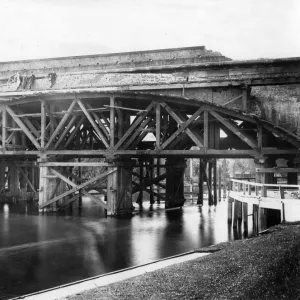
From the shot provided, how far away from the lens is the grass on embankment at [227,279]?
8156 mm

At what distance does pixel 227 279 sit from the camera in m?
9.23

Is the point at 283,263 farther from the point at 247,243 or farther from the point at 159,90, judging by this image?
the point at 159,90

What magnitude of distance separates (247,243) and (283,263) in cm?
368

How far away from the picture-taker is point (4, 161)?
3002 centimetres

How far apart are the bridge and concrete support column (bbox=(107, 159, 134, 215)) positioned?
52mm

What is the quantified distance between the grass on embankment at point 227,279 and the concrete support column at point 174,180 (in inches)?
634

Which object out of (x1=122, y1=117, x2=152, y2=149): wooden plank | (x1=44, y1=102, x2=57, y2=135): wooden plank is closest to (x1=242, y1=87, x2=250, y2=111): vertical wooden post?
(x1=122, y1=117, x2=152, y2=149): wooden plank

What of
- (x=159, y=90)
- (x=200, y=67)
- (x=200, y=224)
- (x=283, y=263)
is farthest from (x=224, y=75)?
(x=283, y=263)

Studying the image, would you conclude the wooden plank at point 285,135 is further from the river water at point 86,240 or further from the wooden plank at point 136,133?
the wooden plank at point 136,133

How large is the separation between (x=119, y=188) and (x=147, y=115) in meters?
4.46

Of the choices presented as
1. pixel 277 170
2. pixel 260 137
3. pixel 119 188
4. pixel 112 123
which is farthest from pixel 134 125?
pixel 277 170

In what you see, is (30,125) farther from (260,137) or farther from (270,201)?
(270,201)

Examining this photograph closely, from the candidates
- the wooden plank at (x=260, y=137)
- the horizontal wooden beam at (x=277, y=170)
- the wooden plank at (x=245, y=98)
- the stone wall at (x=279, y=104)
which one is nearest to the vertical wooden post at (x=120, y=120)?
the wooden plank at (x=245, y=98)

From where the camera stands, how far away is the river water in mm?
11828
